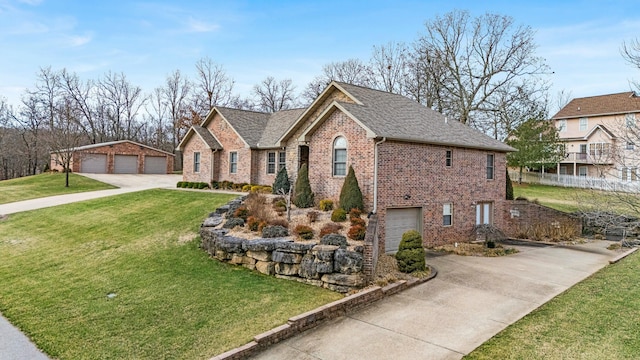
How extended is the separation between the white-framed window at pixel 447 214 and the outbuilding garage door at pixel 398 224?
1.62m

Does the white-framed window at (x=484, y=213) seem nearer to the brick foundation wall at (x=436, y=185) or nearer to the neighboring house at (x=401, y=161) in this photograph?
the neighboring house at (x=401, y=161)

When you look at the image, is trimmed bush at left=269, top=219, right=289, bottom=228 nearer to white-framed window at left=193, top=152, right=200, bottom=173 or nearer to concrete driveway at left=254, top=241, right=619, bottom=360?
concrete driveway at left=254, top=241, right=619, bottom=360

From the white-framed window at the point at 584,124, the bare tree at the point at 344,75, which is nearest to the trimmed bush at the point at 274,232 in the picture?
the bare tree at the point at 344,75

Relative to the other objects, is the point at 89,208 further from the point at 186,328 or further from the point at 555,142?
the point at 555,142

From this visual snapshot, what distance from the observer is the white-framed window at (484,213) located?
18500mm

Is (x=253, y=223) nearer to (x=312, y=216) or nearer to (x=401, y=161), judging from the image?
(x=312, y=216)

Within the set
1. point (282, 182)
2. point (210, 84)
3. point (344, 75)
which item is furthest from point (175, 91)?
point (282, 182)

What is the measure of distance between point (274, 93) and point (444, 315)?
49.2 meters

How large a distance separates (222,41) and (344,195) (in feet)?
40.7


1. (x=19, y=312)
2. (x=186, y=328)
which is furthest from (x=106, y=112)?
(x=186, y=328)

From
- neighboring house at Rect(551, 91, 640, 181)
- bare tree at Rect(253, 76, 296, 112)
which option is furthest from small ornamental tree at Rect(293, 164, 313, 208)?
bare tree at Rect(253, 76, 296, 112)

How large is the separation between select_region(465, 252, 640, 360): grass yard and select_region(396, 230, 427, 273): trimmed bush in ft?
11.8

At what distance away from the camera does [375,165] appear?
45.8 ft

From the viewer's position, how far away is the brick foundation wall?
14.4 metres
